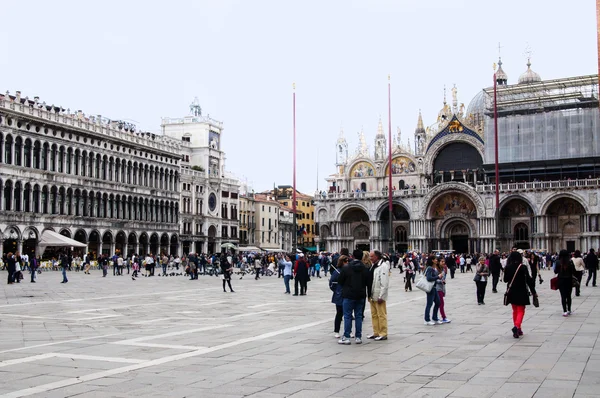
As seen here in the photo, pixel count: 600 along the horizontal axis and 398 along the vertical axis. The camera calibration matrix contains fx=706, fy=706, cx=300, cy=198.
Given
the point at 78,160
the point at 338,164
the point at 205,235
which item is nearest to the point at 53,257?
the point at 78,160

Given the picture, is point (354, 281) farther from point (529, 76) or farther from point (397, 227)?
point (529, 76)

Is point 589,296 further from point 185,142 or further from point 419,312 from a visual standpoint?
point 185,142

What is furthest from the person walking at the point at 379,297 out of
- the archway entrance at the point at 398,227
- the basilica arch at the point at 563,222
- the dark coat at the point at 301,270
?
the archway entrance at the point at 398,227

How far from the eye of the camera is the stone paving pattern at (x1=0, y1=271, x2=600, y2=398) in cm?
809

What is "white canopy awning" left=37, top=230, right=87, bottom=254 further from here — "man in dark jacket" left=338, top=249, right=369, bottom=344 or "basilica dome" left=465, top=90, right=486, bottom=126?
"basilica dome" left=465, top=90, right=486, bottom=126

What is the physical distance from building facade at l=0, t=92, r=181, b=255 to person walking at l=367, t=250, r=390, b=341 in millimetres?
44446

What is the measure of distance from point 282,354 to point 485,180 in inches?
2385

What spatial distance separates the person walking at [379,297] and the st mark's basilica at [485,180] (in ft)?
151

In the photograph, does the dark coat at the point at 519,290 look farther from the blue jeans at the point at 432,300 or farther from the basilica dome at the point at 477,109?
the basilica dome at the point at 477,109

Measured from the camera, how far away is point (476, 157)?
7056 cm

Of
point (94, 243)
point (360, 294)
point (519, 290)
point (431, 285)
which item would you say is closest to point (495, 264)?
point (431, 285)

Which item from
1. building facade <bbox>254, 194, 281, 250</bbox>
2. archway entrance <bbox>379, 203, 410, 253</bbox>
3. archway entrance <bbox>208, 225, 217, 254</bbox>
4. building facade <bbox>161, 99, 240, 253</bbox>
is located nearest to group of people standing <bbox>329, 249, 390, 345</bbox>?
archway entrance <bbox>379, 203, 410, 253</bbox>

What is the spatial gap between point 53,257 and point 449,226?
37600 millimetres

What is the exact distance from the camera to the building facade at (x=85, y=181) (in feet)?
173
